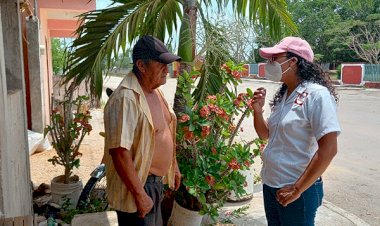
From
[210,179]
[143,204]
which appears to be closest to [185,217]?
[210,179]

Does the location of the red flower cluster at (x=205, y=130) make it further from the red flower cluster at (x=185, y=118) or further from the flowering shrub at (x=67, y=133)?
the flowering shrub at (x=67, y=133)

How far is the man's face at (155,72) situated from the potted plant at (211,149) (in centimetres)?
82

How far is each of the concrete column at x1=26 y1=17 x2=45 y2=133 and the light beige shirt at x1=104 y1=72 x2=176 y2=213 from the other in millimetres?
5468

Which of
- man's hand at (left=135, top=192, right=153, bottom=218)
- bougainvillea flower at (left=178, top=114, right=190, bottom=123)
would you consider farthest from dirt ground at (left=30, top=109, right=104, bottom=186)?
man's hand at (left=135, top=192, right=153, bottom=218)

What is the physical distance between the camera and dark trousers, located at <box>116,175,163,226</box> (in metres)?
2.19

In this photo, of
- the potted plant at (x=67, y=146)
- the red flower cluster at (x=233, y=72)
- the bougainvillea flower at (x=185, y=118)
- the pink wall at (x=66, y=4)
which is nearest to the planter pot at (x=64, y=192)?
the potted plant at (x=67, y=146)

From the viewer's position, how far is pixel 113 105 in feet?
6.85

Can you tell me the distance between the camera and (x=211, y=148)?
3.28 m

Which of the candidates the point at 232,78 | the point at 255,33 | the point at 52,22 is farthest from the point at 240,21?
the point at 52,22

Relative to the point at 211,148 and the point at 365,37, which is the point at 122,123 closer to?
the point at 211,148

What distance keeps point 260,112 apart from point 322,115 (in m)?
0.58

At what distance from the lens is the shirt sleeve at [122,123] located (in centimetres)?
203

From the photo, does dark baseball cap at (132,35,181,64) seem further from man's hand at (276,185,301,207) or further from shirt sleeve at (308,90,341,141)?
man's hand at (276,185,301,207)

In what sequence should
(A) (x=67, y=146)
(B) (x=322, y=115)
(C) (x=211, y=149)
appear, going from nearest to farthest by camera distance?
(B) (x=322, y=115) < (C) (x=211, y=149) < (A) (x=67, y=146)
